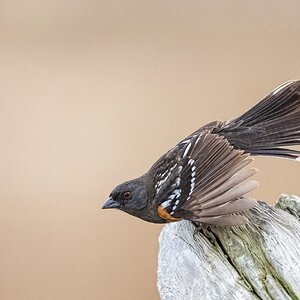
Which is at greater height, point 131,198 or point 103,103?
point 103,103

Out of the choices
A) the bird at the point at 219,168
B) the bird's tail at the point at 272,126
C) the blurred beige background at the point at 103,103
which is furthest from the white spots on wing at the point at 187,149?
the blurred beige background at the point at 103,103

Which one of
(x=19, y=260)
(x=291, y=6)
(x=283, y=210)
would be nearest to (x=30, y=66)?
(x=19, y=260)

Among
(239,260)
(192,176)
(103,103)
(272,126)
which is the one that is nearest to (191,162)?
(192,176)

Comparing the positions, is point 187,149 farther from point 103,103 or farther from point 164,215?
point 103,103

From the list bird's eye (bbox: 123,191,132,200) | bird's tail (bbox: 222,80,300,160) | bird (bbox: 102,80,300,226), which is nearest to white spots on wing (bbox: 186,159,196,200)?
bird (bbox: 102,80,300,226)

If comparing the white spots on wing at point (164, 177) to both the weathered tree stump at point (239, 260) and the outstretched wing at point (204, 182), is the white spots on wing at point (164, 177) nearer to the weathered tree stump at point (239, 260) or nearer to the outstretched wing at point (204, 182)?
the outstretched wing at point (204, 182)

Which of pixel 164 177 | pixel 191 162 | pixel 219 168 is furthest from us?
pixel 164 177
